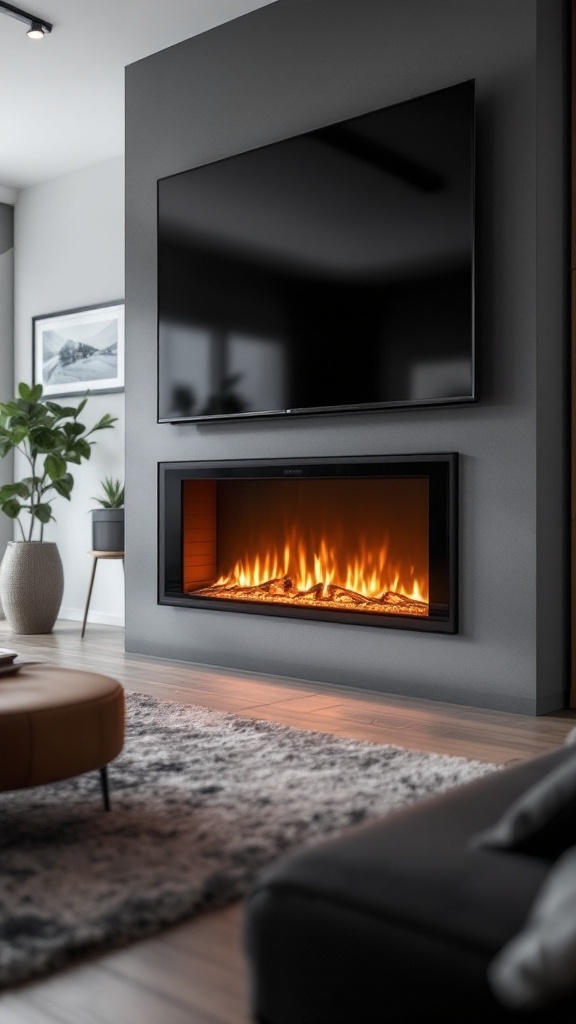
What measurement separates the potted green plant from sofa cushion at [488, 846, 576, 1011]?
17.0 ft

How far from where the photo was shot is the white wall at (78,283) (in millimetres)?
6246

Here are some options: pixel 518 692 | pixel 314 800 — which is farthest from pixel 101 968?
pixel 518 692

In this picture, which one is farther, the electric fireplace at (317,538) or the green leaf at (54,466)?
the green leaf at (54,466)

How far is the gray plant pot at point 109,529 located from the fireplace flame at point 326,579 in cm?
98

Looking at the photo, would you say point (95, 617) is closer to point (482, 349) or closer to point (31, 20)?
point (31, 20)

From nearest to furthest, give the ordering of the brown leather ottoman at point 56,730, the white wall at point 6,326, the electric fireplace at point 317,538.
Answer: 1. the brown leather ottoman at point 56,730
2. the electric fireplace at point 317,538
3. the white wall at point 6,326

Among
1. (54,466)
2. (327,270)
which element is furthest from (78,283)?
(327,270)

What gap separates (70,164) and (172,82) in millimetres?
1859

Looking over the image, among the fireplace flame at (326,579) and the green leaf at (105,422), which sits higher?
the green leaf at (105,422)

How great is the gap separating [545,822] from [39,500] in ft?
17.3

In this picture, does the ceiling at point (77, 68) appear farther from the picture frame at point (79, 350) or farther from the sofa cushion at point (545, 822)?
the sofa cushion at point (545, 822)

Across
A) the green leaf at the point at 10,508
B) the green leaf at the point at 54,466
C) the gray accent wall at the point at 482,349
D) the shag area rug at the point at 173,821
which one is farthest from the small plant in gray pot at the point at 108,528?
the shag area rug at the point at 173,821

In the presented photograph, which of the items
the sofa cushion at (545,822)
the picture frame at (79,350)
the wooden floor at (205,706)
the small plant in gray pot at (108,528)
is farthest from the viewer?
the picture frame at (79,350)

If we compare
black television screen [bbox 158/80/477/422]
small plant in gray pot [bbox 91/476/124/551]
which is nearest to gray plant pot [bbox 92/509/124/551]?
small plant in gray pot [bbox 91/476/124/551]
